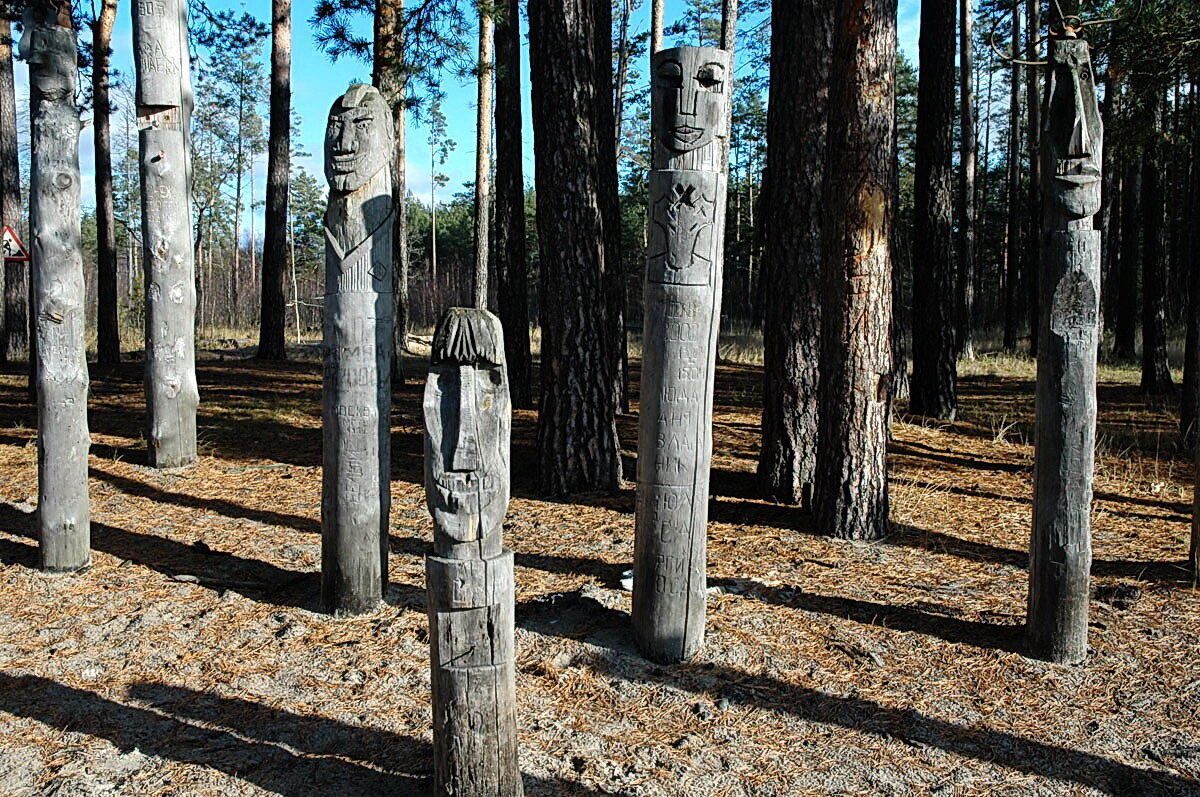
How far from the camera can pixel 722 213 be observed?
434 centimetres

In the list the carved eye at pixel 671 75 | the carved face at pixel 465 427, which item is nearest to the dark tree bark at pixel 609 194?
the carved eye at pixel 671 75

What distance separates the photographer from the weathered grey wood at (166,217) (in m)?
7.88

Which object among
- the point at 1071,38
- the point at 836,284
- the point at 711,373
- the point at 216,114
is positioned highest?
the point at 216,114

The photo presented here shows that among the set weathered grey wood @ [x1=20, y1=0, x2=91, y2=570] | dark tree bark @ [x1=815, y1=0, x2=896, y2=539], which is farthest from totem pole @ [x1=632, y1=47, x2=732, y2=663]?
weathered grey wood @ [x1=20, y1=0, x2=91, y2=570]

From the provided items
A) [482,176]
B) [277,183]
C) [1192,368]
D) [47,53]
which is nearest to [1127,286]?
[1192,368]

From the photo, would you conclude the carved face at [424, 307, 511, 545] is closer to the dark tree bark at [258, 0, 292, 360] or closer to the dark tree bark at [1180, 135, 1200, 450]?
the dark tree bark at [1180, 135, 1200, 450]

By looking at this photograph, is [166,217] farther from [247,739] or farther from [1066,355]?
[1066,355]

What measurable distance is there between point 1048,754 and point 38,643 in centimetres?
481

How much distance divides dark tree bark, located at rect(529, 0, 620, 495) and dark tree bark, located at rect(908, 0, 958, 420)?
517cm

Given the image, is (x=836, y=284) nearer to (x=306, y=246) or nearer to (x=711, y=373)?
(x=711, y=373)

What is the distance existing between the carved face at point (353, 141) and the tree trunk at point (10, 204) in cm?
1330

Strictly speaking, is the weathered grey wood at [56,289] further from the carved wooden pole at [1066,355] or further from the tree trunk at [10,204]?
the tree trunk at [10,204]

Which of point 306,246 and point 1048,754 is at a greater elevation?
point 306,246

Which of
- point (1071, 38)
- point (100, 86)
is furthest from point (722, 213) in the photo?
point (100, 86)
